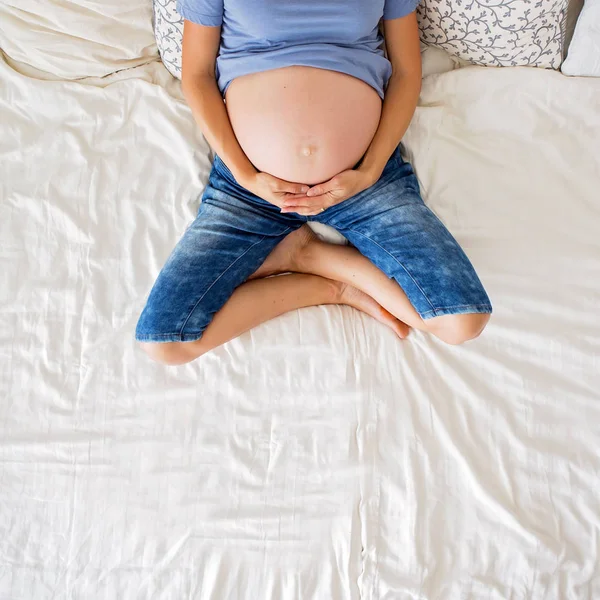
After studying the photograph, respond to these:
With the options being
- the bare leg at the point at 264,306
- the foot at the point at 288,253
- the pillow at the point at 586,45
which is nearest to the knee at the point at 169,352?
the bare leg at the point at 264,306

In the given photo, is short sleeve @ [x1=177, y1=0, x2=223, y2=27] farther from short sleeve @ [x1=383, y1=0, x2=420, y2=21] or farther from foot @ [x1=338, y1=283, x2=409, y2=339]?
foot @ [x1=338, y1=283, x2=409, y2=339]

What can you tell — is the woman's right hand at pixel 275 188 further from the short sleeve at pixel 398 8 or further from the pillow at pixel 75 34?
the pillow at pixel 75 34

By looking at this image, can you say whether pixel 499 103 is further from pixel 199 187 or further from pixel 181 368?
pixel 181 368

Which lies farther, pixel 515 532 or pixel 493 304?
pixel 493 304

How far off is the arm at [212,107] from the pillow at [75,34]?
0.75ft

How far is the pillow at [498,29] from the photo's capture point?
124 centimetres

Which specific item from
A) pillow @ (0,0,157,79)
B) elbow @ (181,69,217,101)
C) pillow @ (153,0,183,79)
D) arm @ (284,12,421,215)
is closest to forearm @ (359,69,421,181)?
arm @ (284,12,421,215)

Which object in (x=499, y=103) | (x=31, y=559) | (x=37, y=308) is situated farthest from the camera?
(x=499, y=103)

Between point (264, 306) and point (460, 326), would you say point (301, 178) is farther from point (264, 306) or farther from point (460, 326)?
point (460, 326)

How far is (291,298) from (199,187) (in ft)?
1.07

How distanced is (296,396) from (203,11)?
779 millimetres

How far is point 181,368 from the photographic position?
1.17m

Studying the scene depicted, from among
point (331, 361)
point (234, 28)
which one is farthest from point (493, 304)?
point (234, 28)

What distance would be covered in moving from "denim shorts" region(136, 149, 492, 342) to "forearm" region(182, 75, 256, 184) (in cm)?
6
